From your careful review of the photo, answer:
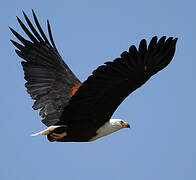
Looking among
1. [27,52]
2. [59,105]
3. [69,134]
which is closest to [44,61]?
[27,52]

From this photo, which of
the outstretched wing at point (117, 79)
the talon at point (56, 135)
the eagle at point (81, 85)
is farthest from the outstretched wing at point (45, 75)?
the outstretched wing at point (117, 79)

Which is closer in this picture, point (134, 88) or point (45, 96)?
point (134, 88)

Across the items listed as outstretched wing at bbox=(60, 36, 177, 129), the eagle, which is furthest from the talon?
outstretched wing at bbox=(60, 36, 177, 129)

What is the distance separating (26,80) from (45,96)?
0.55m

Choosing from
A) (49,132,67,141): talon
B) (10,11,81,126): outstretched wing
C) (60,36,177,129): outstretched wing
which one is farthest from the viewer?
(10,11,81,126): outstretched wing

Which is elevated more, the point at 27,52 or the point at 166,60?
the point at 27,52

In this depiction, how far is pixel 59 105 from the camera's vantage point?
9508 mm

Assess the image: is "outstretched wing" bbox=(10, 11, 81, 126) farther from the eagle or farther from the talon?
the talon

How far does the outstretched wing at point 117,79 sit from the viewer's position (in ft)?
24.6

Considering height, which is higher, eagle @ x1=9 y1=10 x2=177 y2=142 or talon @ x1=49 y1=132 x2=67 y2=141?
eagle @ x1=9 y1=10 x2=177 y2=142

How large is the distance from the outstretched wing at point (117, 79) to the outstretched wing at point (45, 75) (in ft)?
2.89

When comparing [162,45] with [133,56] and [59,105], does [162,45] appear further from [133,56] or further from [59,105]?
[59,105]

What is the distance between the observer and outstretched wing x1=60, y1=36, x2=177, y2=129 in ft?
24.6

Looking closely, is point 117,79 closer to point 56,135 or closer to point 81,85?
point 81,85
